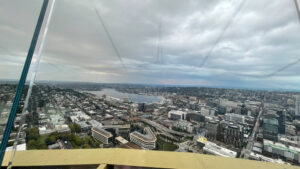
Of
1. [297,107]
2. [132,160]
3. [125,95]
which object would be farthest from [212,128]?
[125,95]

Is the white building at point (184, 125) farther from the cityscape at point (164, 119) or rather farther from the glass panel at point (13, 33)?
the glass panel at point (13, 33)

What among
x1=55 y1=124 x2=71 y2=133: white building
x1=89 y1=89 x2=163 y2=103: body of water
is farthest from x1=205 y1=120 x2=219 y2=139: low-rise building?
x1=55 y1=124 x2=71 y2=133: white building

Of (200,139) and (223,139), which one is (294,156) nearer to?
(223,139)

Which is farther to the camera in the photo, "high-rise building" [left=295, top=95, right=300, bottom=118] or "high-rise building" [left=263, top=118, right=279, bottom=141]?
"high-rise building" [left=263, top=118, right=279, bottom=141]

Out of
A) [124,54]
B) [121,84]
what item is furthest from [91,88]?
[124,54]

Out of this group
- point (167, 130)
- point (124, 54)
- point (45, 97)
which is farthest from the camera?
point (167, 130)

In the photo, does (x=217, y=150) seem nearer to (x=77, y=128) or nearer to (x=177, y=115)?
(x=177, y=115)

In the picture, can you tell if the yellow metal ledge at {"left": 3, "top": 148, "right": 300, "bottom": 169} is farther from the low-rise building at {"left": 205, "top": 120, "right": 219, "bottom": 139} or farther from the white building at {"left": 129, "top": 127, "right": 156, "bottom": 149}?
the low-rise building at {"left": 205, "top": 120, "right": 219, "bottom": 139}
